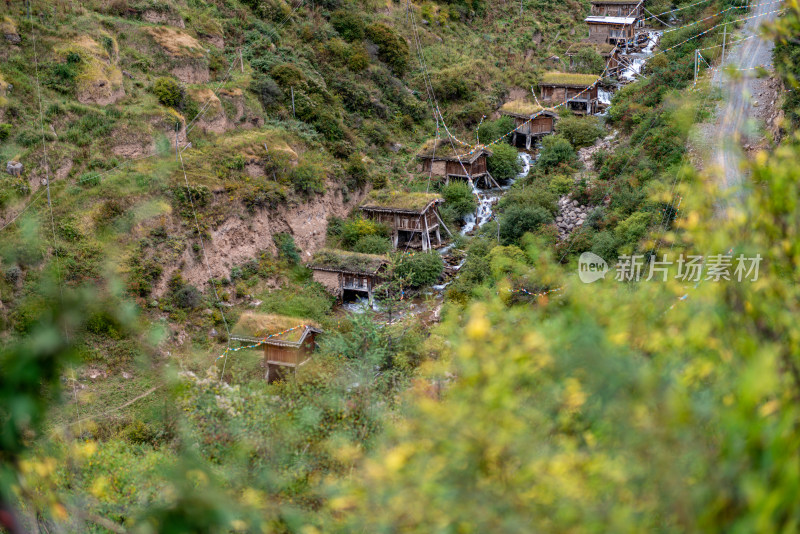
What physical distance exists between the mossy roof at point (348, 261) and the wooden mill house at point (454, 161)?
30.4ft

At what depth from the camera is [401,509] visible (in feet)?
10.0

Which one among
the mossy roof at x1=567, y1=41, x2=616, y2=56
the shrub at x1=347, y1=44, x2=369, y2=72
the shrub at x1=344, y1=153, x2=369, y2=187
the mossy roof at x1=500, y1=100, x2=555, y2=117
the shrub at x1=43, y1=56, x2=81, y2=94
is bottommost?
the shrub at x1=344, y1=153, x2=369, y2=187

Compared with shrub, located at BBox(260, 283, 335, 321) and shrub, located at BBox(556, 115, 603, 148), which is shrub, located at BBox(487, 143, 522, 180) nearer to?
shrub, located at BBox(556, 115, 603, 148)

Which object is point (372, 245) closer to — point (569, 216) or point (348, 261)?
point (348, 261)

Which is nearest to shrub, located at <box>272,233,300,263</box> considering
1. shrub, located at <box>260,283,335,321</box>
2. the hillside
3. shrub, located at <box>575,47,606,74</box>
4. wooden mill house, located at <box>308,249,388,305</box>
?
the hillside

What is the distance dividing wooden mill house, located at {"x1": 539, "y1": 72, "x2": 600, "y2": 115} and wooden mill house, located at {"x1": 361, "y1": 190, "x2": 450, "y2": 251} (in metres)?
14.9

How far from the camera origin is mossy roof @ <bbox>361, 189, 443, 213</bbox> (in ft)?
77.8

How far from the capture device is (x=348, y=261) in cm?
2030

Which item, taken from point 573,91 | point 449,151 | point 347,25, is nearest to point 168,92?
point 449,151

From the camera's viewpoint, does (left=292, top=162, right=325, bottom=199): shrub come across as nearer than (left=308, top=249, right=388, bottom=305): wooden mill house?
No

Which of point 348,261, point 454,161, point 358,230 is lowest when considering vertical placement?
point 348,261

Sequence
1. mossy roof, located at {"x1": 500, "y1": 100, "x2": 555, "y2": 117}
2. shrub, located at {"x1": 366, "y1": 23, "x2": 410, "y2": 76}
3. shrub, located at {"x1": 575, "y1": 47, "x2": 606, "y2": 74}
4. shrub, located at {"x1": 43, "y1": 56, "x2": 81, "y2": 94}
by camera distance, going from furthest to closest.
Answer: shrub, located at {"x1": 575, "y1": 47, "x2": 606, "y2": 74}
shrub, located at {"x1": 366, "y1": 23, "x2": 410, "y2": 76}
mossy roof, located at {"x1": 500, "y1": 100, "x2": 555, "y2": 117}
shrub, located at {"x1": 43, "y1": 56, "x2": 81, "y2": 94}

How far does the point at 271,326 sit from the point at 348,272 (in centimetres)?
497

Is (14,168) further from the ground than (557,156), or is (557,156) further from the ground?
(14,168)
